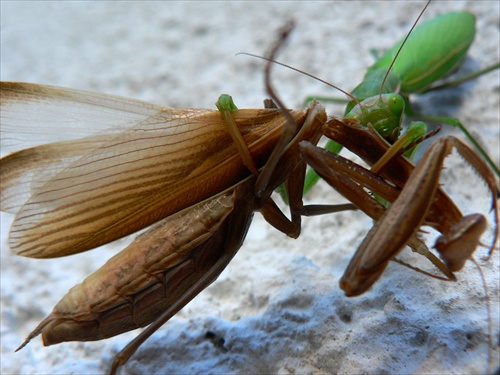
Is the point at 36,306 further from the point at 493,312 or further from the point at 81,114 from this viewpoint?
the point at 493,312

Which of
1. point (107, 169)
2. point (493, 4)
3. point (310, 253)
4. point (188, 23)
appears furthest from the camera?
point (188, 23)

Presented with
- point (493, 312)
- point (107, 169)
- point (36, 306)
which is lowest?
point (493, 312)

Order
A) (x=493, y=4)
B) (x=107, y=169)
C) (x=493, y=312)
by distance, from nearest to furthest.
Result: (x=493, y=312) < (x=107, y=169) < (x=493, y=4)

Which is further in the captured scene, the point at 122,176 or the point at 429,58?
the point at 429,58

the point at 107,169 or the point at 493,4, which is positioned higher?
the point at 493,4

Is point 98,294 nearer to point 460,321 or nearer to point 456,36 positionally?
point 460,321

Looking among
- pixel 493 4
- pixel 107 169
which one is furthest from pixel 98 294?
pixel 493 4

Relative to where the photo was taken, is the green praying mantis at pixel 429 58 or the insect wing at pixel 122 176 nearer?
the insect wing at pixel 122 176

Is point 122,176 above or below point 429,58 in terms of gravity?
below

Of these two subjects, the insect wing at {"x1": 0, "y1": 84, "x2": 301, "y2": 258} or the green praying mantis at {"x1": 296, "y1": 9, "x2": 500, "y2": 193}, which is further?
the green praying mantis at {"x1": 296, "y1": 9, "x2": 500, "y2": 193}

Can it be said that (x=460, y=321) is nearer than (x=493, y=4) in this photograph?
Yes
